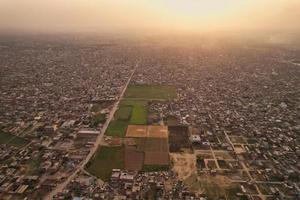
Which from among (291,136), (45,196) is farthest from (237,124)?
(45,196)

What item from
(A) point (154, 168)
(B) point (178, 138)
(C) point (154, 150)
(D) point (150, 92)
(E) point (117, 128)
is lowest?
(A) point (154, 168)

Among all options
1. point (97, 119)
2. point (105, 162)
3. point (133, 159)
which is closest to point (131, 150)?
point (133, 159)

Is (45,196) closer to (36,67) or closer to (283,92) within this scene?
(283,92)

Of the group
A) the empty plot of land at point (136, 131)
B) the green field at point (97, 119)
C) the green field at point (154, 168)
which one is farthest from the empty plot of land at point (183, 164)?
the green field at point (97, 119)

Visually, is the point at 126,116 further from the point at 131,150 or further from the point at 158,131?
the point at 131,150

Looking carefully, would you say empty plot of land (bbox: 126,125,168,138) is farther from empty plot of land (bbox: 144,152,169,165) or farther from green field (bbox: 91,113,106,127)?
empty plot of land (bbox: 144,152,169,165)

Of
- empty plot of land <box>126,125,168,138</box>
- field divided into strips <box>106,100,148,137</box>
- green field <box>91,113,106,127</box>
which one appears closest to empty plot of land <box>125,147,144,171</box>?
empty plot of land <box>126,125,168,138</box>

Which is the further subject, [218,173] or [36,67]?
[36,67]
